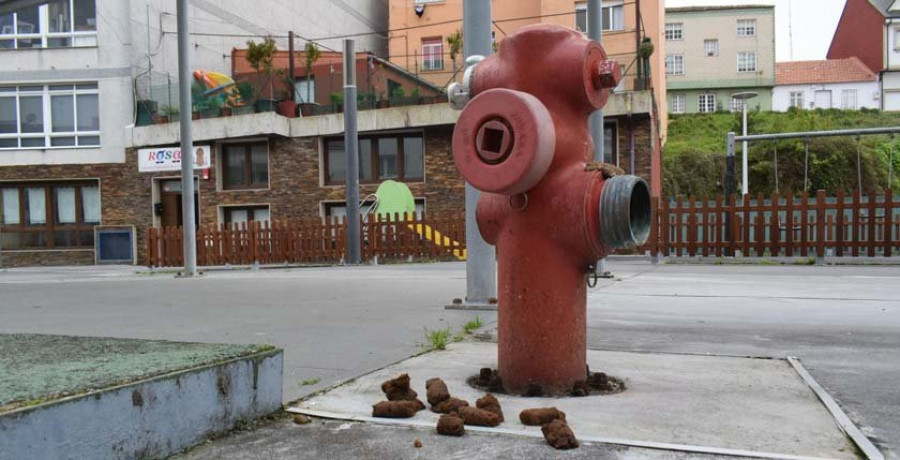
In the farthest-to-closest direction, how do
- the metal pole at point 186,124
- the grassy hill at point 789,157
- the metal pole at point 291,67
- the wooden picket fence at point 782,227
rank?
the grassy hill at point 789,157 → the metal pole at point 291,67 → the wooden picket fence at point 782,227 → the metal pole at point 186,124

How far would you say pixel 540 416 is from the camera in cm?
342

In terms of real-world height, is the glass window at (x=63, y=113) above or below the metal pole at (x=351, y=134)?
above

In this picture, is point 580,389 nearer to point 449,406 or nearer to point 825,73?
point 449,406

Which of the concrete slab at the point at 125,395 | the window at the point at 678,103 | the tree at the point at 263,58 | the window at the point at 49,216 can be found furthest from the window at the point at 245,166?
the window at the point at 678,103

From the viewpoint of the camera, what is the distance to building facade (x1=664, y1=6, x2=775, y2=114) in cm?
5322

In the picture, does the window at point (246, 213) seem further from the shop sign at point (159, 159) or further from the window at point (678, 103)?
the window at point (678, 103)

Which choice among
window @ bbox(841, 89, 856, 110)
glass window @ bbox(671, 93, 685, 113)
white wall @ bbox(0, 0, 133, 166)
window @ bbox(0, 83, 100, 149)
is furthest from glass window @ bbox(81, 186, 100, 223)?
window @ bbox(841, 89, 856, 110)

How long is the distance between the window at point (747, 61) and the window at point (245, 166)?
4086 centimetres

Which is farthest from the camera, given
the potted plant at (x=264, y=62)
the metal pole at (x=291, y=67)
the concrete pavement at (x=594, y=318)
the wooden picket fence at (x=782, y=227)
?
the metal pole at (x=291, y=67)

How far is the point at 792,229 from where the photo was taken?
1534 cm

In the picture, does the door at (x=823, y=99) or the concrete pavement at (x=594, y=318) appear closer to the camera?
the concrete pavement at (x=594, y=318)

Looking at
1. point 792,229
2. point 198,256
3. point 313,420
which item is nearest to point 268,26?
point 198,256

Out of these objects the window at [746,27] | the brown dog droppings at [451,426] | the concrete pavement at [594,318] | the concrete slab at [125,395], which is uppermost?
the window at [746,27]

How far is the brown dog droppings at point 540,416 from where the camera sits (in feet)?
11.2
